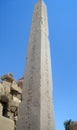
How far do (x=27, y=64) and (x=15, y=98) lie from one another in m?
12.1

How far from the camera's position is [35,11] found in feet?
22.7

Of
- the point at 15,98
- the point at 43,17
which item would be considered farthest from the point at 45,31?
the point at 15,98

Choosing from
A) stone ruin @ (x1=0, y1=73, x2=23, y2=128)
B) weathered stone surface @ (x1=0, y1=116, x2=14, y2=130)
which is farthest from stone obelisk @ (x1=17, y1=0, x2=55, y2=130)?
stone ruin @ (x1=0, y1=73, x2=23, y2=128)

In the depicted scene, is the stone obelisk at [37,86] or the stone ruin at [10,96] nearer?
the stone obelisk at [37,86]

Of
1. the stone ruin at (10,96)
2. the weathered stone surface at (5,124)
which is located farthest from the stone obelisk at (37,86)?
the stone ruin at (10,96)

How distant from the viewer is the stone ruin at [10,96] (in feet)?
49.5

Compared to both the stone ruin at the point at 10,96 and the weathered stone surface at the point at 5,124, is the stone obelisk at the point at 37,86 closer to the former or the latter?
the weathered stone surface at the point at 5,124

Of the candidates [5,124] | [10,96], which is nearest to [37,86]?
[5,124]

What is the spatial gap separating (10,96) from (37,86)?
11503 millimetres

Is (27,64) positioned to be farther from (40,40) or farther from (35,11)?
(35,11)

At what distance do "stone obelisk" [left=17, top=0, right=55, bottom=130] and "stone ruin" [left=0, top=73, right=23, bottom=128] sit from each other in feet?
26.4

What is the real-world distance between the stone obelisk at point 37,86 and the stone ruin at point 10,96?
26.4 feet

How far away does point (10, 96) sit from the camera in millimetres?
16531

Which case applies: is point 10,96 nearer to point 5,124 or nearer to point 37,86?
point 37,86
